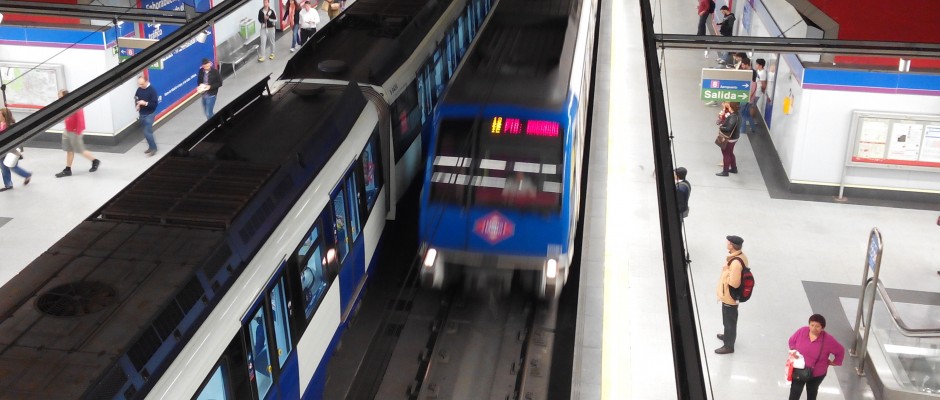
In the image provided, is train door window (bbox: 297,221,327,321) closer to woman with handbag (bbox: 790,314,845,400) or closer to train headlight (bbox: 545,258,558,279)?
train headlight (bbox: 545,258,558,279)

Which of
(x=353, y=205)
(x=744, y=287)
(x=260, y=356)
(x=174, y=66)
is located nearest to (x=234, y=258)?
(x=260, y=356)

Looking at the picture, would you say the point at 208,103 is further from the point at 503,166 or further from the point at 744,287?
the point at 744,287

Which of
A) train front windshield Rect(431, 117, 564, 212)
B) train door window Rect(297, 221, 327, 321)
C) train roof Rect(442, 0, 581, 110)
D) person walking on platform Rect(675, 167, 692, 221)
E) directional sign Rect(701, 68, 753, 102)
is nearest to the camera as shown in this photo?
train door window Rect(297, 221, 327, 321)

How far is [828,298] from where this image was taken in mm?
12727

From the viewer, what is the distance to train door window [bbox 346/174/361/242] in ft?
31.0

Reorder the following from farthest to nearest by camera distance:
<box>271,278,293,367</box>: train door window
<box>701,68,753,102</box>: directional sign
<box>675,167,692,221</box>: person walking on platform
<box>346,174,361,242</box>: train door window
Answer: <box>701,68,753,102</box>: directional sign
<box>675,167,692,221</box>: person walking on platform
<box>346,174,361,242</box>: train door window
<box>271,278,293,367</box>: train door window

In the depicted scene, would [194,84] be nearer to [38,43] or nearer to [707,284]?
[38,43]

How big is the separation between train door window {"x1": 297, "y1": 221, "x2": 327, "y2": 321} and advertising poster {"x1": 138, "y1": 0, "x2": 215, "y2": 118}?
11.2m

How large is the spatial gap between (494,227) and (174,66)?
1184cm

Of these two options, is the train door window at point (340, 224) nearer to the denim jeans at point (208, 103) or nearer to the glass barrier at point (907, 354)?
the glass barrier at point (907, 354)

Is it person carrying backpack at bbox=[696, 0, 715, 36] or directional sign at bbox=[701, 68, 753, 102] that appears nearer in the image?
directional sign at bbox=[701, 68, 753, 102]

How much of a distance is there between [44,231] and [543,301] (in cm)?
784

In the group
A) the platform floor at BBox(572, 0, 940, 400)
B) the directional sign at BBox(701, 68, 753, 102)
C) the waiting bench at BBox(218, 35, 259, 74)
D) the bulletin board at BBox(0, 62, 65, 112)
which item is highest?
the directional sign at BBox(701, 68, 753, 102)

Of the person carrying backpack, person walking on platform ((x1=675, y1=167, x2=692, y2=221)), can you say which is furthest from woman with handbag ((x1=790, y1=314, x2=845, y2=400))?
the person carrying backpack
